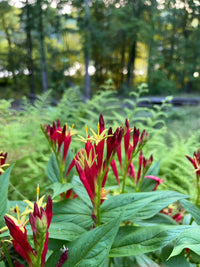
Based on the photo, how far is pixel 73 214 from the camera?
0.41 meters

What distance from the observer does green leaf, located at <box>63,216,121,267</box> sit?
28 centimetres

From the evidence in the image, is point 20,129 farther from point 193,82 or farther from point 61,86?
point 193,82

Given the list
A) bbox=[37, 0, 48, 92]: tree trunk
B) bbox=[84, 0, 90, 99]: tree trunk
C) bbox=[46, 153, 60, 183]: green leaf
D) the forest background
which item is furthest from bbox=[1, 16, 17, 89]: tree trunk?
bbox=[46, 153, 60, 183]: green leaf

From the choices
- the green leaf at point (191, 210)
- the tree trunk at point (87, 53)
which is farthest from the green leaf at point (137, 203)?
the tree trunk at point (87, 53)

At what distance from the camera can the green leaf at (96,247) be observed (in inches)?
11.0

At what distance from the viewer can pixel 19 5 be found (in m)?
2.37

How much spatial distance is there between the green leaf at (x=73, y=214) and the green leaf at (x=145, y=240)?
0.07m

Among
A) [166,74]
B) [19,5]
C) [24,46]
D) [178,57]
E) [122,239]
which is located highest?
[19,5]

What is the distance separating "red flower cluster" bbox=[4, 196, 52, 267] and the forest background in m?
1.75

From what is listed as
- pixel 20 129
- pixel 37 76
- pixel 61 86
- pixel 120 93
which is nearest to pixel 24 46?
pixel 37 76

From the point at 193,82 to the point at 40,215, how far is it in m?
3.01

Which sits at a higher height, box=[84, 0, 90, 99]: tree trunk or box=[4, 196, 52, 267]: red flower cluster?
box=[84, 0, 90, 99]: tree trunk

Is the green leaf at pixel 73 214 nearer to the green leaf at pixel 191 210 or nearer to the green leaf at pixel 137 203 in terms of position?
the green leaf at pixel 137 203

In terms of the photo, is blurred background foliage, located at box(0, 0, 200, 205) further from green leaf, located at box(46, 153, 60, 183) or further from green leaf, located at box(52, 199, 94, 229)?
green leaf, located at box(52, 199, 94, 229)
